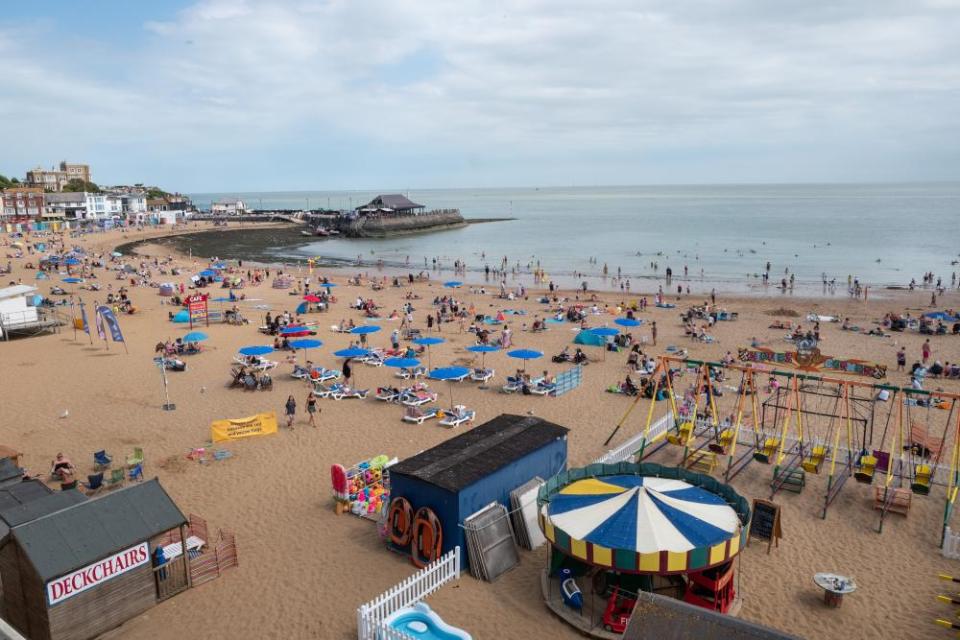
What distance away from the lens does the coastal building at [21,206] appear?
320 ft

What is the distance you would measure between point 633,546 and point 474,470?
3.00 metres

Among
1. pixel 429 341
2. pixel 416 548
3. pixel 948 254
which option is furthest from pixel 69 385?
pixel 948 254

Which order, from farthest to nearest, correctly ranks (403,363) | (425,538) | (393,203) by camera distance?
(393,203) → (403,363) → (425,538)

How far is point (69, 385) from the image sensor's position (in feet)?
66.4

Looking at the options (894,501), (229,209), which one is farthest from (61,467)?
(229,209)

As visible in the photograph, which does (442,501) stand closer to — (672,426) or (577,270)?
(672,426)

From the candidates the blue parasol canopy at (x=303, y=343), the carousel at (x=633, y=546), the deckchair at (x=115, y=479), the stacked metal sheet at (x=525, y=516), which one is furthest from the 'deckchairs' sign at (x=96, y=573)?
the blue parasol canopy at (x=303, y=343)

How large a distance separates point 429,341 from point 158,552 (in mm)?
12848

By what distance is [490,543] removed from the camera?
10.2 m

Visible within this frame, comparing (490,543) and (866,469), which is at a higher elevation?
(866,469)

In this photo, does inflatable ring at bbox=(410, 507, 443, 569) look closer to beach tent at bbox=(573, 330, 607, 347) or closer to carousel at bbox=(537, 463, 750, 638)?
carousel at bbox=(537, 463, 750, 638)

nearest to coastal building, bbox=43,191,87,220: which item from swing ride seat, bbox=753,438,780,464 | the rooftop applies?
the rooftop

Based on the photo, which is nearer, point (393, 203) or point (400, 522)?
point (400, 522)

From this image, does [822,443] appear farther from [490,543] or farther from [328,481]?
[328,481]
